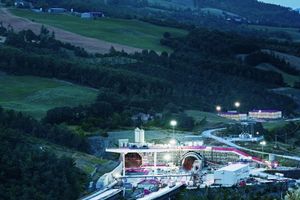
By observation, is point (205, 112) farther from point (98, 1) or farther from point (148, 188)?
point (98, 1)

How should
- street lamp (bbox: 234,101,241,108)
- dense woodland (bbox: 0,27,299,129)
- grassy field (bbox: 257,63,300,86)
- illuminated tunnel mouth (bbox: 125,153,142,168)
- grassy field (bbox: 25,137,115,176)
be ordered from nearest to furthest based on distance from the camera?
grassy field (bbox: 25,137,115,176)
illuminated tunnel mouth (bbox: 125,153,142,168)
dense woodland (bbox: 0,27,299,129)
street lamp (bbox: 234,101,241,108)
grassy field (bbox: 257,63,300,86)

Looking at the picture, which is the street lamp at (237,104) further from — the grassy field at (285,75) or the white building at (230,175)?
the white building at (230,175)

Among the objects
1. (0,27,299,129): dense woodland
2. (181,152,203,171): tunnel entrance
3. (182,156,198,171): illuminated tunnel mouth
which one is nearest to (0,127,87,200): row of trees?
(181,152,203,171): tunnel entrance

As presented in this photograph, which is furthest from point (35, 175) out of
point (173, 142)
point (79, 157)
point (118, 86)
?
point (118, 86)

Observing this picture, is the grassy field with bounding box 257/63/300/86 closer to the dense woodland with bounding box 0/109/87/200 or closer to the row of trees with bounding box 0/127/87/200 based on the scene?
the dense woodland with bounding box 0/109/87/200

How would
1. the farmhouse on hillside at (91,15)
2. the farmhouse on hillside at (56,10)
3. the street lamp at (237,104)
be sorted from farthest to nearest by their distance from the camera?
the farmhouse on hillside at (56,10) → the farmhouse on hillside at (91,15) → the street lamp at (237,104)

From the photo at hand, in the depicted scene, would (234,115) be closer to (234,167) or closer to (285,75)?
(234,167)

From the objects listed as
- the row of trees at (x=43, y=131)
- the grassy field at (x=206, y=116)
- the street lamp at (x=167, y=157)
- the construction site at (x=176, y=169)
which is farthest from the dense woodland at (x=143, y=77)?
the street lamp at (x=167, y=157)
